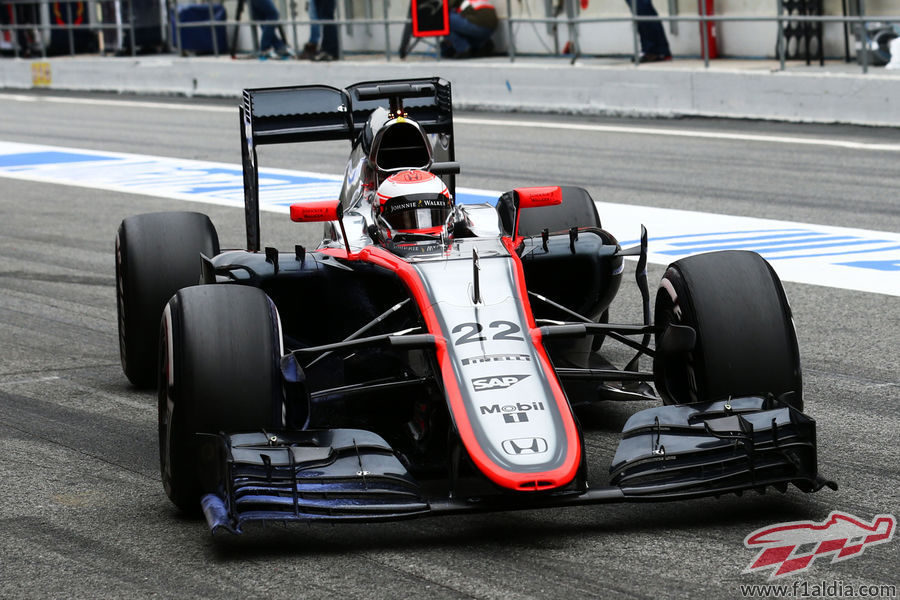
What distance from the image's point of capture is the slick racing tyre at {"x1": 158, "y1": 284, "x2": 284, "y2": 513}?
5281 mm

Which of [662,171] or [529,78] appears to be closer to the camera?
[662,171]

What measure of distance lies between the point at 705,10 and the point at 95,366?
1544 cm

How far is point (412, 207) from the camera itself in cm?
638

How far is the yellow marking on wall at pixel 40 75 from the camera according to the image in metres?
32.2

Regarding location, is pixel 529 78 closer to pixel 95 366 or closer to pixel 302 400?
pixel 95 366

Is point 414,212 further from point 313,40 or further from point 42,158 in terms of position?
point 313,40

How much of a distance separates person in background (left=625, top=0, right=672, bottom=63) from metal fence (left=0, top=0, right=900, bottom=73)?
18 centimetres

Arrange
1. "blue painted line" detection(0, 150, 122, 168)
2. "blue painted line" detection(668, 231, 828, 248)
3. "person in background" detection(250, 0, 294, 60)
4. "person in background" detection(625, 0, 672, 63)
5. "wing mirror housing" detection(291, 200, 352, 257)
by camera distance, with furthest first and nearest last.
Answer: "person in background" detection(250, 0, 294, 60) < "person in background" detection(625, 0, 672, 63) < "blue painted line" detection(0, 150, 122, 168) < "blue painted line" detection(668, 231, 828, 248) < "wing mirror housing" detection(291, 200, 352, 257)

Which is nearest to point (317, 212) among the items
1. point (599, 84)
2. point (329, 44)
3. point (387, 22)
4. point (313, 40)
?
point (599, 84)

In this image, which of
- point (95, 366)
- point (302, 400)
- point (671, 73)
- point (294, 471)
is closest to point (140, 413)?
point (95, 366)

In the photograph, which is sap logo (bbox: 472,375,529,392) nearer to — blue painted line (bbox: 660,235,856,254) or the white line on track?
blue painted line (bbox: 660,235,856,254)

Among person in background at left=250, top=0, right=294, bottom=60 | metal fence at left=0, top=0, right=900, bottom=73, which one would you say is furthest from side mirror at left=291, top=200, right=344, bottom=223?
person in background at left=250, top=0, right=294, bottom=60

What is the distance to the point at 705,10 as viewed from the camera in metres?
21.8

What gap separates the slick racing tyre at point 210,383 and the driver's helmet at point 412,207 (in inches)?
42.6
